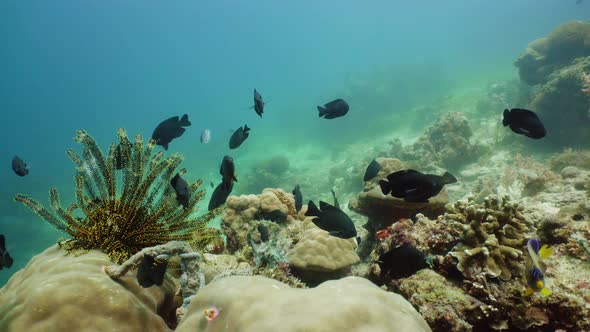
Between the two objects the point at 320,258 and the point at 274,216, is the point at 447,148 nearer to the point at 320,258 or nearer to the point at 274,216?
the point at 274,216

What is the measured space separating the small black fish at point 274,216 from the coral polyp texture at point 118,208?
2771 mm

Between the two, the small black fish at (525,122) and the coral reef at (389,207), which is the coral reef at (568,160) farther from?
the small black fish at (525,122)

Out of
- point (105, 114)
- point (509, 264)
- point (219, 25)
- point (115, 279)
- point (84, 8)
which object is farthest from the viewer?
point (219, 25)

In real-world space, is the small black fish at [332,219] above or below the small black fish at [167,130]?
below

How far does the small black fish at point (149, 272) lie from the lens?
263cm

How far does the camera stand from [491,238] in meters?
3.49

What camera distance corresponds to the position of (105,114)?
427ft

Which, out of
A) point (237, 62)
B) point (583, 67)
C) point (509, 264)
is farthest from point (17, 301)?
point (237, 62)

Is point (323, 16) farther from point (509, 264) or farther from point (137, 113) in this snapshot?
point (509, 264)

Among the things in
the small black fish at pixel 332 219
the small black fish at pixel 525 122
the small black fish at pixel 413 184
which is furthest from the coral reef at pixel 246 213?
the small black fish at pixel 525 122

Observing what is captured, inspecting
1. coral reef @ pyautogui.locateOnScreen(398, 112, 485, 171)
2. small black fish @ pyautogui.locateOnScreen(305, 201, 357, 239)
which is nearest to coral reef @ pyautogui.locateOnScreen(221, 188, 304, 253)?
small black fish @ pyautogui.locateOnScreen(305, 201, 357, 239)

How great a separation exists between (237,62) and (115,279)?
183 meters

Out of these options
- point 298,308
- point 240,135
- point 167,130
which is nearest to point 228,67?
point 167,130

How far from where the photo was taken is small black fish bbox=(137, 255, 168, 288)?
8.64 ft
